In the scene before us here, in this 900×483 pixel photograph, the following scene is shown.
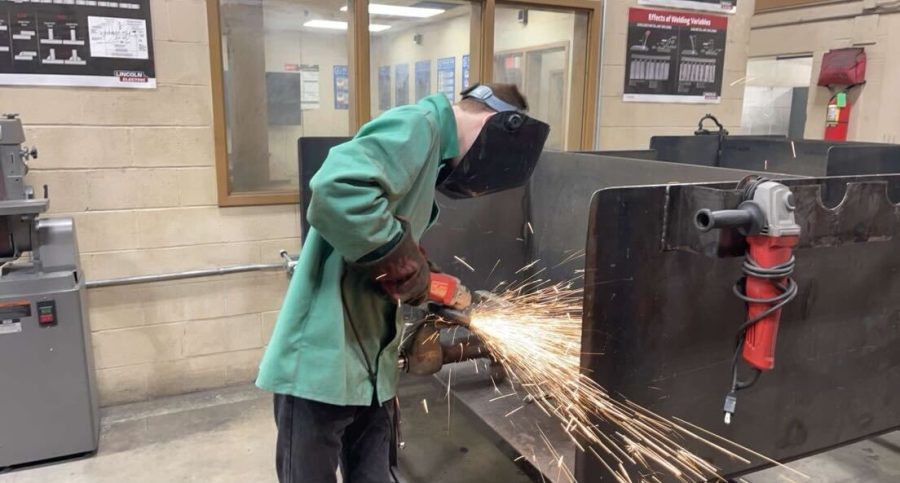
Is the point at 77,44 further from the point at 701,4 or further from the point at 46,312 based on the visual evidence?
the point at 701,4

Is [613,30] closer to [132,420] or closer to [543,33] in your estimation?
[543,33]

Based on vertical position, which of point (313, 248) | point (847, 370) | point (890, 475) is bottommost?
point (890, 475)

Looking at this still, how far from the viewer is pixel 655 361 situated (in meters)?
1.13

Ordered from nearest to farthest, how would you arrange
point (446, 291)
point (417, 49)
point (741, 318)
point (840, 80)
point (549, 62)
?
point (741, 318), point (446, 291), point (417, 49), point (549, 62), point (840, 80)

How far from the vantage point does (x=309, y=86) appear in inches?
125


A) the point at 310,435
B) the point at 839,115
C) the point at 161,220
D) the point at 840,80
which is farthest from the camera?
the point at 839,115

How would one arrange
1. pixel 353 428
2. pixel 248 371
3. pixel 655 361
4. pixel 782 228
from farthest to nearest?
pixel 248 371, pixel 353 428, pixel 655 361, pixel 782 228

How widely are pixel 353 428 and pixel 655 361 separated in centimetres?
78

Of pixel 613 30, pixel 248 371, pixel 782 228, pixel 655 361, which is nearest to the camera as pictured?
pixel 782 228

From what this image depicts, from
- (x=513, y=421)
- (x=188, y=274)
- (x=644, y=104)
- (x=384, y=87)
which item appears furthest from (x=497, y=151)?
(x=644, y=104)

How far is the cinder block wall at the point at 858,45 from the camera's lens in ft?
18.4

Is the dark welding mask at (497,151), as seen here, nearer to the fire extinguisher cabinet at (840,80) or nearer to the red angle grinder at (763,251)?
the red angle grinder at (763,251)

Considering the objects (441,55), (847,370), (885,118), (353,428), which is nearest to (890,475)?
(847,370)

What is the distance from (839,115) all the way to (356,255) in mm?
6265
